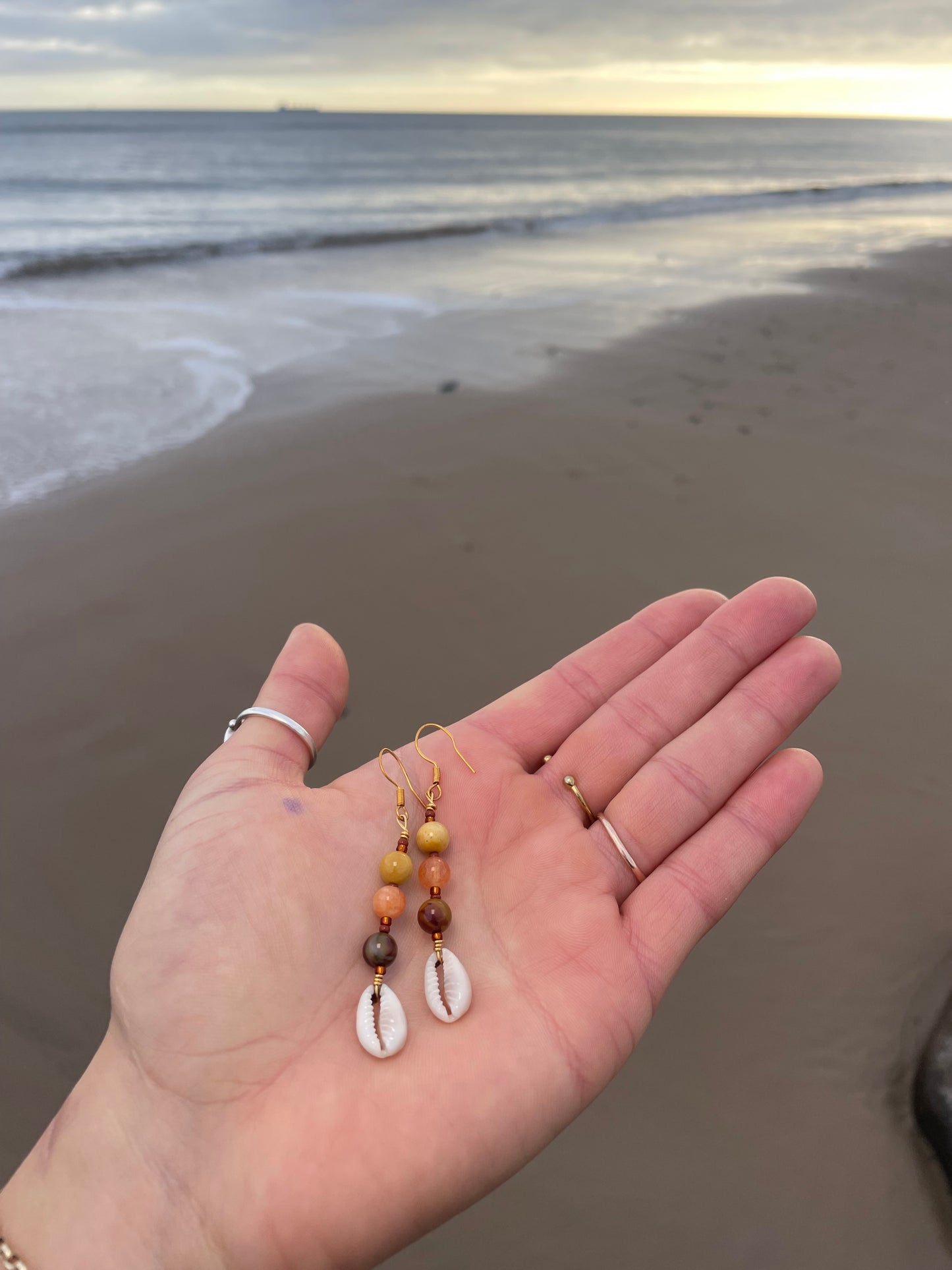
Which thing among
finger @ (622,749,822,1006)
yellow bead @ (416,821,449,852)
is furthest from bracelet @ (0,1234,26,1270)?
finger @ (622,749,822,1006)

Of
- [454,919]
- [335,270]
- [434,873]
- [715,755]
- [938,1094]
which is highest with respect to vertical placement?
[335,270]

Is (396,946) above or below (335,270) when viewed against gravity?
below

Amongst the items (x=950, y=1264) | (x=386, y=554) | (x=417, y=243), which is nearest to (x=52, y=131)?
(x=417, y=243)

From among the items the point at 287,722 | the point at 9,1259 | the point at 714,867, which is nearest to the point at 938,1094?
the point at 714,867

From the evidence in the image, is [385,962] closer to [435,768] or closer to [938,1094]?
[435,768]

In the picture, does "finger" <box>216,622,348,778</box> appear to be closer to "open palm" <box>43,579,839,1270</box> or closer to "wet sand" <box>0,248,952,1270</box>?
"open palm" <box>43,579,839,1270</box>

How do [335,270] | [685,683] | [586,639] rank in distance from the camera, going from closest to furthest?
[685,683] < [586,639] < [335,270]

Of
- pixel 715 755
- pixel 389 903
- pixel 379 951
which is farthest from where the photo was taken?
pixel 715 755
